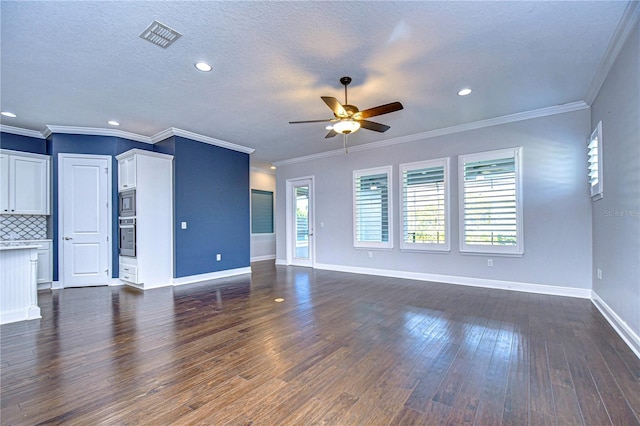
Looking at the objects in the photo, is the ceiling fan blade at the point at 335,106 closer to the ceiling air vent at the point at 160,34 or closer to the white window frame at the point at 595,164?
the ceiling air vent at the point at 160,34

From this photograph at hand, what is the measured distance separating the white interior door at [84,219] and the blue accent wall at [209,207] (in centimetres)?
132

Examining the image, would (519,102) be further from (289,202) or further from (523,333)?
(289,202)

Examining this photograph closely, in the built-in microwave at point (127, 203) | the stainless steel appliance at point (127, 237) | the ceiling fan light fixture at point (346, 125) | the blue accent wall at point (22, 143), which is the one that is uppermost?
the blue accent wall at point (22, 143)

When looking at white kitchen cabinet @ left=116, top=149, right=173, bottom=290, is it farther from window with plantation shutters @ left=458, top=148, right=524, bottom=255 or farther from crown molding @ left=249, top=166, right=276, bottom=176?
window with plantation shutters @ left=458, top=148, right=524, bottom=255

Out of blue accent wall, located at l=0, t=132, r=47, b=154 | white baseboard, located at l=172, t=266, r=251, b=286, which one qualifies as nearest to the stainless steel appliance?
white baseboard, located at l=172, t=266, r=251, b=286

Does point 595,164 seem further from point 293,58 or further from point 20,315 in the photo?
point 20,315

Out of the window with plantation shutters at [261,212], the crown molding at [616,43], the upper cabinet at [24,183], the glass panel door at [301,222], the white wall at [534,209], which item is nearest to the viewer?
the crown molding at [616,43]

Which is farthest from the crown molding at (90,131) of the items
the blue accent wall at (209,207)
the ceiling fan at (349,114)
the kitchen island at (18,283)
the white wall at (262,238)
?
the ceiling fan at (349,114)

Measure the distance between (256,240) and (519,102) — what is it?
23.3 feet

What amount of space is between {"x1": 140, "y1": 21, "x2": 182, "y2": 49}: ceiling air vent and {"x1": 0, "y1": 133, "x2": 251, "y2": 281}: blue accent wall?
2.94m

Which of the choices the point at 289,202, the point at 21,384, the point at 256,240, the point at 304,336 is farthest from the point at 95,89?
the point at 256,240

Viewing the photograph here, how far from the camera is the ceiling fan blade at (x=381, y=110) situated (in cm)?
318

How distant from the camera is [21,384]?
208cm

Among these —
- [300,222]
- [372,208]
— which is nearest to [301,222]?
[300,222]
